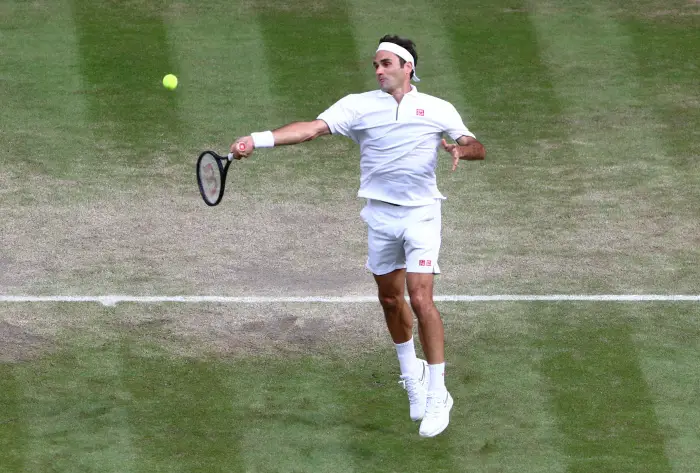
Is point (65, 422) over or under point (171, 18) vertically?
over

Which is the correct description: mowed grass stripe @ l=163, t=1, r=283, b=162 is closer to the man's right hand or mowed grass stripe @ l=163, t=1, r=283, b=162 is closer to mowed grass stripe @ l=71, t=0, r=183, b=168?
mowed grass stripe @ l=71, t=0, r=183, b=168

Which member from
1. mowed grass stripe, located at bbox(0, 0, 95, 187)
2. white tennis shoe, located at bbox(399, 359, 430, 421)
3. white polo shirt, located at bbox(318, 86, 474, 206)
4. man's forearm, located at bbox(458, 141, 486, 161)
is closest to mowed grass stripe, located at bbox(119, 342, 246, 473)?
white tennis shoe, located at bbox(399, 359, 430, 421)

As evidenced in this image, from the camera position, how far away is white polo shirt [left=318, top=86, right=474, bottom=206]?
34.1 ft

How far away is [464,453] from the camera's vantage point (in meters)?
10.2

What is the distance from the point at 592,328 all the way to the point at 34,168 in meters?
6.41

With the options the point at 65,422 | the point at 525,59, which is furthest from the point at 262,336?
the point at 525,59

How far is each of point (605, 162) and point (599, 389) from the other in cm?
509

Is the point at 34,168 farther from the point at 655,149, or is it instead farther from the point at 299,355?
the point at 655,149

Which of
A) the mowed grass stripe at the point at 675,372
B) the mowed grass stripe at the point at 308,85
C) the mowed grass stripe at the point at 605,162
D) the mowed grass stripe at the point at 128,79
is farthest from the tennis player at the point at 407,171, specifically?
the mowed grass stripe at the point at 128,79

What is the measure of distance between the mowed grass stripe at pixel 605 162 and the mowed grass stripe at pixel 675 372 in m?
0.69

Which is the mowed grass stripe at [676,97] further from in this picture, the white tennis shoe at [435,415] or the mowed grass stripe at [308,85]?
the white tennis shoe at [435,415]

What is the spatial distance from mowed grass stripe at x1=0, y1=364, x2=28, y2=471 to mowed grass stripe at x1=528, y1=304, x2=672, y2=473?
12.2 feet

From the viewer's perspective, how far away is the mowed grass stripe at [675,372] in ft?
33.4

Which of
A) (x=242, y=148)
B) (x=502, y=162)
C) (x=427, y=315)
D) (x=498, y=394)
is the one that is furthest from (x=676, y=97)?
(x=242, y=148)
